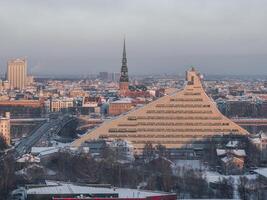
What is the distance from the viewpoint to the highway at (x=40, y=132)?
34.3m

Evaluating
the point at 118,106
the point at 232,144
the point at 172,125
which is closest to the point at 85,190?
the point at 232,144

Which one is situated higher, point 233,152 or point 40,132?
point 233,152

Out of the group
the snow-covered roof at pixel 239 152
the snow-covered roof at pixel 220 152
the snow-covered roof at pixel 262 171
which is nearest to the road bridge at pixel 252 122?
the snow-covered roof at pixel 220 152

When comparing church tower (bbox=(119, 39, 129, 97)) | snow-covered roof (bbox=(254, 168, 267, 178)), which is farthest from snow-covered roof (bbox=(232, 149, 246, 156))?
church tower (bbox=(119, 39, 129, 97))

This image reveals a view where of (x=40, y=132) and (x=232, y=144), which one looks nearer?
(x=232, y=144)

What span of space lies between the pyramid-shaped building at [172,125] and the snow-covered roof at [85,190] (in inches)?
503

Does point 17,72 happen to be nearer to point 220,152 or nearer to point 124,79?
point 124,79

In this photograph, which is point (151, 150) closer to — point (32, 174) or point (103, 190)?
point (32, 174)

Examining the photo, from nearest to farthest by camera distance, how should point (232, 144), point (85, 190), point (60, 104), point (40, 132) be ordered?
1. point (85, 190)
2. point (232, 144)
3. point (40, 132)
4. point (60, 104)

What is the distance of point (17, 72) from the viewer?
329 ft

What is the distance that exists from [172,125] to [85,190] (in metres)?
14.6

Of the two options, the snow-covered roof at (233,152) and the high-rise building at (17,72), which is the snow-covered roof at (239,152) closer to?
the snow-covered roof at (233,152)

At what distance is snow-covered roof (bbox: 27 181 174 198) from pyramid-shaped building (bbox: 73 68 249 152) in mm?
12787

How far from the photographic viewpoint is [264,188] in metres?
21.8
